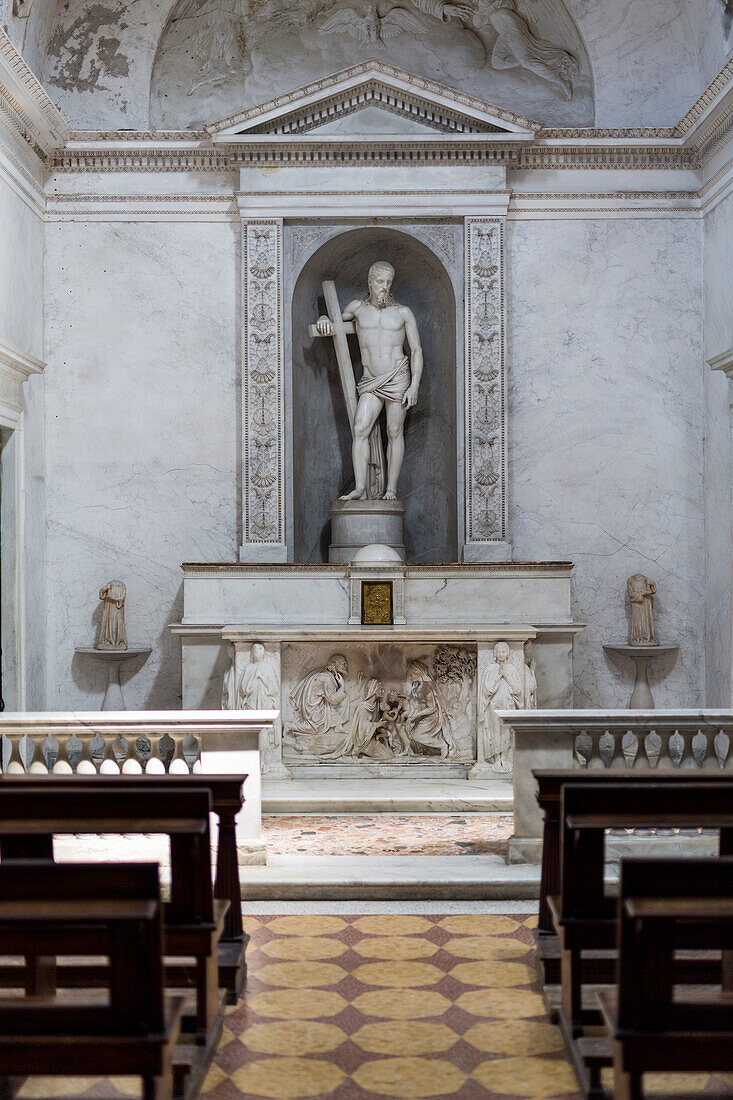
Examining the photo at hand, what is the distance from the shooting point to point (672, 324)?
10664 millimetres

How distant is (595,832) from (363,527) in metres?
6.91

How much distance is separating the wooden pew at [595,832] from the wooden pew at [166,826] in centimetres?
118

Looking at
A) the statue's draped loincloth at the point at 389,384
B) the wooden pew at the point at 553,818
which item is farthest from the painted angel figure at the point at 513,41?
the wooden pew at the point at 553,818

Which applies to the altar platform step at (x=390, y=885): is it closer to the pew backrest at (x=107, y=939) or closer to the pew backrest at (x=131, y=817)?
the pew backrest at (x=131, y=817)

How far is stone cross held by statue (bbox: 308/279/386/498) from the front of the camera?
1068 cm

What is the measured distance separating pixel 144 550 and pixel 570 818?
296 inches

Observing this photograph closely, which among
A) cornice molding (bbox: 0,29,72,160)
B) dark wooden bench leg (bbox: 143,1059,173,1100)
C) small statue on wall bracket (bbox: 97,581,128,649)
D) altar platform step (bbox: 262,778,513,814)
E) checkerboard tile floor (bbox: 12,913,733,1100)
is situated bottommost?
checkerboard tile floor (bbox: 12,913,733,1100)

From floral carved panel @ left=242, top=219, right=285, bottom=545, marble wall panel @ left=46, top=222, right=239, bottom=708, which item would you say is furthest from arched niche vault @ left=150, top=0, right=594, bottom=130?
floral carved panel @ left=242, top=219, right=285, bottom=545

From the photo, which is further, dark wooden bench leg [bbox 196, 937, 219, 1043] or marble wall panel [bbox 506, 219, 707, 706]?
marble wall panel [bbox 506, 219, 707, 706]

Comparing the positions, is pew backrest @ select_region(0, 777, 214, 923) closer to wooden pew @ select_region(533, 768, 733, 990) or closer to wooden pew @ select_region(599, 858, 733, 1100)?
wooden pew @ select_region(533, 768, 733, 990)

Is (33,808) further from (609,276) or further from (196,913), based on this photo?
(609,276)

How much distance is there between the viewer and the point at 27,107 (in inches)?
371

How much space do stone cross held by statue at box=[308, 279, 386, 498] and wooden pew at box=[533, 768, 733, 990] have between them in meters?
6.44

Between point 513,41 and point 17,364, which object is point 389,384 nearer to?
point 17,364
